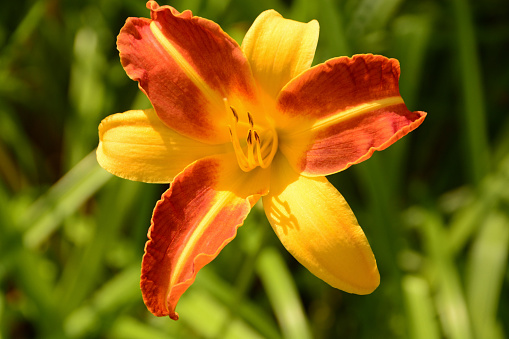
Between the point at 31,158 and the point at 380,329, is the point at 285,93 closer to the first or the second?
the point at 380,329

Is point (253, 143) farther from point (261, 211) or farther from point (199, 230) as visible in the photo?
point (261, 211)

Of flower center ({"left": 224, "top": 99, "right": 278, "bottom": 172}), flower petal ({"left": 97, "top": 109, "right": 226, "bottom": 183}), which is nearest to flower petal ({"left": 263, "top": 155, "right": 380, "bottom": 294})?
flower center ({"left": 224, "top": 99, "right": 278, "bottom": 172})

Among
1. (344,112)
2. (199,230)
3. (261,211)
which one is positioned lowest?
(261,211)

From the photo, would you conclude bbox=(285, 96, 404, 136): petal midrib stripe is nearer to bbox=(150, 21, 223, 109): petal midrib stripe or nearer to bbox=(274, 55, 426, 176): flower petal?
bbox=(274, 55, 426, 176): flower petal

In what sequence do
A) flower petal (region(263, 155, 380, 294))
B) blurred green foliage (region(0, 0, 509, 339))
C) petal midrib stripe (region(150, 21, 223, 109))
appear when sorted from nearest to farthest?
flower petal (region(263, 155, 380, 294))
petal midrib stripe (region(150, 21, 223, 109))
blurred green foliage (region(0, 0, 509, 339))

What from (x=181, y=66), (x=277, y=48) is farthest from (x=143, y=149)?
(x=277, y=48)

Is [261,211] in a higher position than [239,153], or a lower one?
lower

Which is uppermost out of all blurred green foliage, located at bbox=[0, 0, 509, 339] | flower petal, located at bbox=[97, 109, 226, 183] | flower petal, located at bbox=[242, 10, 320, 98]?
flower petal, located at bbox=[242, 10, 320, 98]
